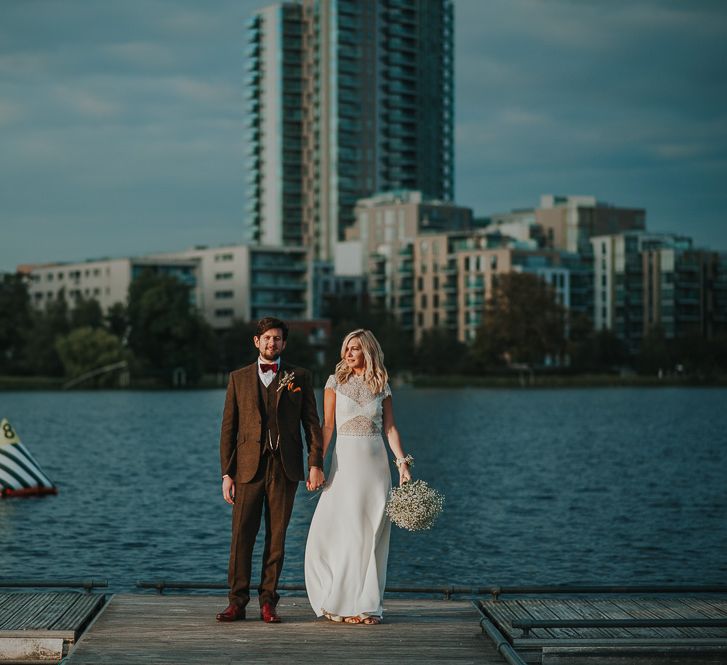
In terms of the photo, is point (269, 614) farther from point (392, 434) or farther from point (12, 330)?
point (12, 330)

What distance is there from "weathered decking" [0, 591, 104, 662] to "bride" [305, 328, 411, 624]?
81.0 inches

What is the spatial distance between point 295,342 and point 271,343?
139347 mm

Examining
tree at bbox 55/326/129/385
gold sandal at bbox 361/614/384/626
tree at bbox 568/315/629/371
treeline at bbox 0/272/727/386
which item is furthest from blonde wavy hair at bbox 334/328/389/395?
tree at bbox 568/315/629/371

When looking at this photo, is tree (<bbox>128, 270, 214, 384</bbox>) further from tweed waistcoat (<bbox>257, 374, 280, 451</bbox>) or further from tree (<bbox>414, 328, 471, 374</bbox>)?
tweed waistcoat (<bbox>257, 374, 280, 451</bbox>)

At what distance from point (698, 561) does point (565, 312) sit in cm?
14750

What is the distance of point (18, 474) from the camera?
123 feet

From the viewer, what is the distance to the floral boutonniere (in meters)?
11.7

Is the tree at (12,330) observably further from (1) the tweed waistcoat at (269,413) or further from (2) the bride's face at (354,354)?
(2) the bride's face at (354,354)

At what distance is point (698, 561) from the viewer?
26594 millimetres

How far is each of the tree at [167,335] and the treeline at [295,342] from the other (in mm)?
104

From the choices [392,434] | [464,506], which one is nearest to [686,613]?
[392,434]

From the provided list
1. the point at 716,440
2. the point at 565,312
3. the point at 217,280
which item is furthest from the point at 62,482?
the point at 217,280

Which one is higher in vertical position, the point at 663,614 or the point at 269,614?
the point at 269,614

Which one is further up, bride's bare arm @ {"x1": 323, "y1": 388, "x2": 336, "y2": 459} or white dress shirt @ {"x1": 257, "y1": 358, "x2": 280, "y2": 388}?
white dress shirt @ {"x1": 257, "y1": 358, "x2": 280, "y2": 388}
